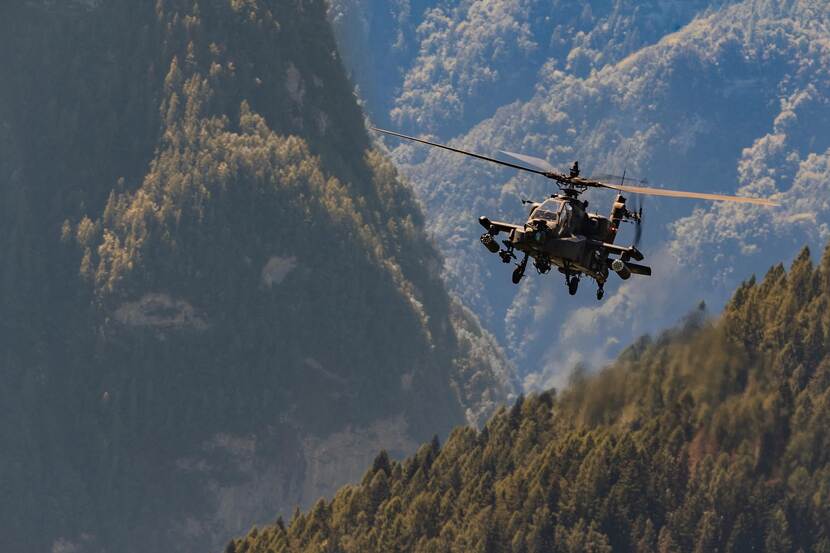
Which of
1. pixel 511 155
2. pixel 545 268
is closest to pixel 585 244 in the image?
pixel 545 268

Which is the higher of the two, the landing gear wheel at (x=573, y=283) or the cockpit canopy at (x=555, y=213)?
the cockpit canopy at (x=555, y=213)

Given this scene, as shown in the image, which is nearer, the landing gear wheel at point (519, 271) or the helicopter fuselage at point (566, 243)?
the helicopter fuselage at point (566, 243)

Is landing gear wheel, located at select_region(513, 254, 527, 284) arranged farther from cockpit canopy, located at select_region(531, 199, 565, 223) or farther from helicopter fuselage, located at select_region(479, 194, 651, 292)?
cockpit canopy, located at select_region(531, 199, 565, 223)

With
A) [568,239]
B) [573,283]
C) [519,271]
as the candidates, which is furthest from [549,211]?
[573,283]

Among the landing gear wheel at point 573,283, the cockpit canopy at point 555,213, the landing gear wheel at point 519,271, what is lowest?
the landing gear wheel at point 519,271

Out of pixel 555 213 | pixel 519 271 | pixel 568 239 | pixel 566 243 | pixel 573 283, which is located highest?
pixel 555 213

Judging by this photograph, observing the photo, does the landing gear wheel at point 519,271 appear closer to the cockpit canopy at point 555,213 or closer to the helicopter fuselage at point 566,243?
the helicopter fuselage at point 566,243

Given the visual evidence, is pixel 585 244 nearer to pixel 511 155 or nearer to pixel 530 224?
pixel 530 224

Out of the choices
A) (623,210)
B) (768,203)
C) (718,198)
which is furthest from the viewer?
(623,210)

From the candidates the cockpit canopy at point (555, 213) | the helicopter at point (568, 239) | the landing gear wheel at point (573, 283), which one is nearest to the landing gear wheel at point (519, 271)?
the helicopter at point (568, 239)

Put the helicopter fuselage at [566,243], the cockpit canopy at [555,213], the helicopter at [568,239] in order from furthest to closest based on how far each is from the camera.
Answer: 1. the cockpit canopy at [555,213]
2. the helicopter fuselage at [566,243]
3. the helicopter at [568,239]

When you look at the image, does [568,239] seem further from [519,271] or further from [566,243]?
[519,271]
